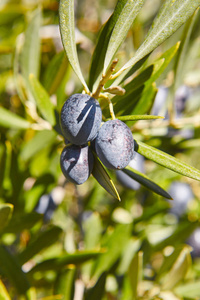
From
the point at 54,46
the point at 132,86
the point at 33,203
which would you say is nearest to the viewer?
the point at 132,86

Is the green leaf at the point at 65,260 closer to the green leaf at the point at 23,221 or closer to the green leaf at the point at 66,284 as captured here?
the green leaf at the point at 66,284

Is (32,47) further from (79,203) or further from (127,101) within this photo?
(79,203)

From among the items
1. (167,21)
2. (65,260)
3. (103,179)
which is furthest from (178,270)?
(167,21)

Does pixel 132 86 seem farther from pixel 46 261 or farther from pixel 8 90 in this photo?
pixel 8 90

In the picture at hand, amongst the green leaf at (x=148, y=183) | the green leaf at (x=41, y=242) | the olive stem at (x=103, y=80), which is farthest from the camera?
the green leaf at (x=41, y=242)

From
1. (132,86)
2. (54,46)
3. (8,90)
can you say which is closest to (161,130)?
(132,86)

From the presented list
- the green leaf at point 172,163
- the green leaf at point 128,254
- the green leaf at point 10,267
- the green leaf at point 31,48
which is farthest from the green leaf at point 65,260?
the green leaf at point 31,48
